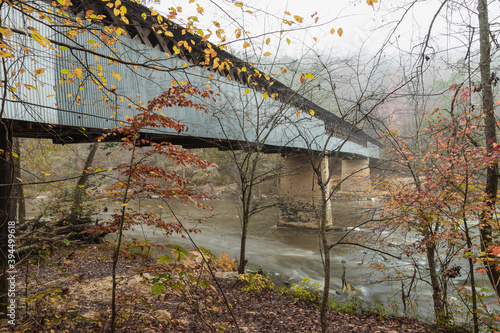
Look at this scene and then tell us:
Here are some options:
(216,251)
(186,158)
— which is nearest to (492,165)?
(186,158)

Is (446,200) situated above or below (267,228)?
above

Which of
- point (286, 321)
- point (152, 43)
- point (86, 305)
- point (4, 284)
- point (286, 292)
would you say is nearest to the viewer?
point (4, 284)

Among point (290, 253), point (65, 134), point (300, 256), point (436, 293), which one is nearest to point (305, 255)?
point (300, 256)

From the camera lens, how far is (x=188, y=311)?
15.1 ft

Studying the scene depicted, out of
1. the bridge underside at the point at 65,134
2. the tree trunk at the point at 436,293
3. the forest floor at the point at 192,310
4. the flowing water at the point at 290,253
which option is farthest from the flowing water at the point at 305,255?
the bridge underside at the point at 65,134

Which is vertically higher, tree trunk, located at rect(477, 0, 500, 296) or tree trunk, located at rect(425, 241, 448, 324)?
tree trunk, located at rect(477, 0, 500, 296)

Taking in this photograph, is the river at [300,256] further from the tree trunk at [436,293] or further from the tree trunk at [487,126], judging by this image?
the tree trunk at [487,126]

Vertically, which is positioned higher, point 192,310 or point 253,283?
point 192,310

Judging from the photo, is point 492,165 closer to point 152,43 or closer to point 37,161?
point 152,43

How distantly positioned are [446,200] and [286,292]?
3.77 metres

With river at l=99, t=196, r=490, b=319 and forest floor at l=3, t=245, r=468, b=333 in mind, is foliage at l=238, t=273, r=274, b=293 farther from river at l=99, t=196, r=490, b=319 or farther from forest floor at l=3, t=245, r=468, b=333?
river at l=99, t=196, r=490, b=319

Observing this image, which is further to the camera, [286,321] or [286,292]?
[286,292]

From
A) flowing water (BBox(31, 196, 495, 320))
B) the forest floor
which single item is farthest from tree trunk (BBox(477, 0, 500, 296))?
the forest floor

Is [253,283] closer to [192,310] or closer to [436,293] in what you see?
[192,310]
